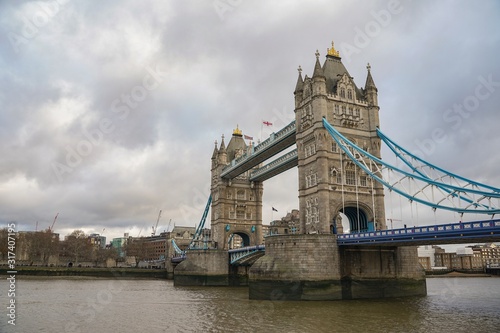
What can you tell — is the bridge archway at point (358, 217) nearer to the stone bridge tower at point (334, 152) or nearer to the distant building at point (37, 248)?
the stone bridge tower at point (334, 152)

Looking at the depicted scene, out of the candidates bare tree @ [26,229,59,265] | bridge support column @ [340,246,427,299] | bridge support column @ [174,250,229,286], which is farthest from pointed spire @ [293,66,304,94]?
bare tree @ [26,229,59,265]

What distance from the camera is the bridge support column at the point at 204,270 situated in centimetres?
5600

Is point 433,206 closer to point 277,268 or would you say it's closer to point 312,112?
point 277,268

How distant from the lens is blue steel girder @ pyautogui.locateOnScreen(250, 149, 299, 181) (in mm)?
48959

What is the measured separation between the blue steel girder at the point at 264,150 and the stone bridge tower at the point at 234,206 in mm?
1939

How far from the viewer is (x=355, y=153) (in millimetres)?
38938

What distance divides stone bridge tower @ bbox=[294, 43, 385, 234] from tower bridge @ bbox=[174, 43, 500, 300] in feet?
0.31

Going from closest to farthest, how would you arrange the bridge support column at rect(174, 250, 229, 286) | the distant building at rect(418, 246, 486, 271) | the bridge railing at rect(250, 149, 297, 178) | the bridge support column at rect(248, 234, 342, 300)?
the bridge support column at rect(248, 234, 342, 300)
the bridge railing at rect(250, 149, 297, 178)
the bridge support column at rect(174, 250, 229, 286)
the distant building at rect(418, 246, 486, 271)

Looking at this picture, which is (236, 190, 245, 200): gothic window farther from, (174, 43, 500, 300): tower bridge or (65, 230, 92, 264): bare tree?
(65, 230, 92, 264): bare tree

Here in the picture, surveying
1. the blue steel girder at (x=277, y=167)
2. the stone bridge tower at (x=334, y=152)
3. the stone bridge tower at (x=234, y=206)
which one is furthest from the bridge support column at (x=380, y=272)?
the stone bridge tower at (x=234, y=206)

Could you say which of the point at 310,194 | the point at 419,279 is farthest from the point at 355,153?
the point at 419,279

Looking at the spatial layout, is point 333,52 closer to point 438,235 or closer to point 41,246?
point 438,235

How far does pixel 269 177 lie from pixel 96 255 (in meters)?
70.9

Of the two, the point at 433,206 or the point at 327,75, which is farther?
the point at 327,75
